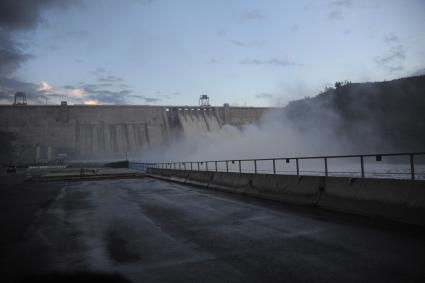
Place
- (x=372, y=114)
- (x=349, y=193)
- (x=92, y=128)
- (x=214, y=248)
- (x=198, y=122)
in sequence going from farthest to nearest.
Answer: (x=198, y=122) < (x=92, y=128) < (x=372, y=114) < (x=349, y=193) < (x=214, y=248)

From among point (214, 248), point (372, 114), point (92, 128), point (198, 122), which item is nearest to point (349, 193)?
point (214, 248)

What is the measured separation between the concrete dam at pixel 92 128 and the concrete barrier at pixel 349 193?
275ft

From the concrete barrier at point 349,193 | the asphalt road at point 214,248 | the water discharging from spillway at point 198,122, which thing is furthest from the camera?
the water discharging from spillway at point 198,122

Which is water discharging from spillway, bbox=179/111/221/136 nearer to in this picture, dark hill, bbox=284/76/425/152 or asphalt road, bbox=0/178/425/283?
dark hill, bbox=284/76/425/152

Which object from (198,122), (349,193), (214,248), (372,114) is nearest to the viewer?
(214,248)

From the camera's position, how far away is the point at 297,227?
26.9 feet

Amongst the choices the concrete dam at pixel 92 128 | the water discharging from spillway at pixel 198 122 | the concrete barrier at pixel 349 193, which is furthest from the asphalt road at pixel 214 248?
the water discharging from spillway at pixel 198 122

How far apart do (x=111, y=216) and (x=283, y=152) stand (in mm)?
67583

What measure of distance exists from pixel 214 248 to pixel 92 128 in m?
100

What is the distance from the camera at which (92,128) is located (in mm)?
101750

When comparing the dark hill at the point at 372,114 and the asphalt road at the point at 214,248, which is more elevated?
the dark hill at the point at 372,114

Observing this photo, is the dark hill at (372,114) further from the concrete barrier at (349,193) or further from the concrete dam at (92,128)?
the concrete barrier at (349,193)

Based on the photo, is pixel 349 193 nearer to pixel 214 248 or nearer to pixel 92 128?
pixel 214 248

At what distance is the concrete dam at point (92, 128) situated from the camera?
9619cm
